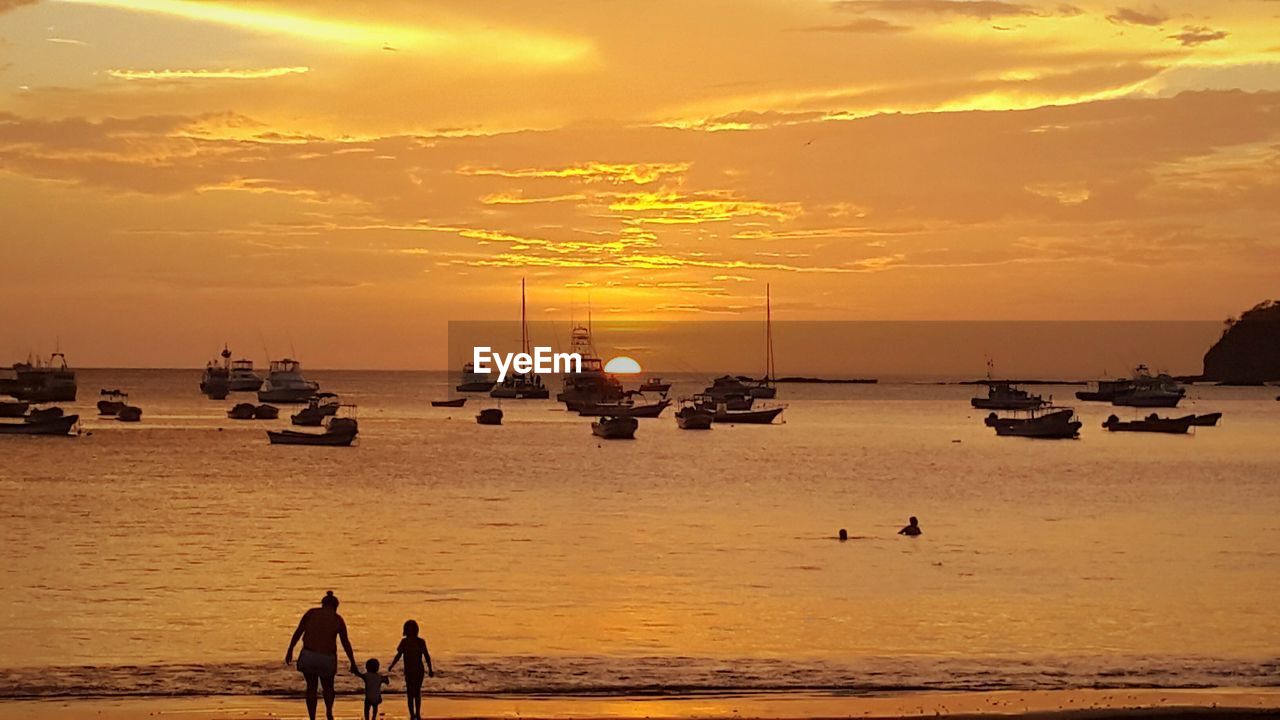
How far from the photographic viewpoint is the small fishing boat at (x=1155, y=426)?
149m

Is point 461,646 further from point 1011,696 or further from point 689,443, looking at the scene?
point 689,443

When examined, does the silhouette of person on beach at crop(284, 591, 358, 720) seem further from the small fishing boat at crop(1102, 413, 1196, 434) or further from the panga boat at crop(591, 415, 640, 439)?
the small fishing boat at crop(1102, 413, 1196, 434)

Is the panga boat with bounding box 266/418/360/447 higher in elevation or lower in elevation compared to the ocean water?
higher

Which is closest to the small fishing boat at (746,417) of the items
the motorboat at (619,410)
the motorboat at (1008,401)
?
the motorboat at (619,410)

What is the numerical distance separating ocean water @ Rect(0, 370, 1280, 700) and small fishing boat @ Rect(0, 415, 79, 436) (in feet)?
89.0

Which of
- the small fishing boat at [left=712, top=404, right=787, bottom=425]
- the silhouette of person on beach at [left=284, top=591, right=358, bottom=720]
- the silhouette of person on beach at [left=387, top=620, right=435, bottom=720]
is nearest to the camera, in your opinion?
the silhouette of person on beach at [left=284, top=591, right=358, bottom=720]

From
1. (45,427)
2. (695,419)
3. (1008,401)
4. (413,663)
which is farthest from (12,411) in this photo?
(413,663)

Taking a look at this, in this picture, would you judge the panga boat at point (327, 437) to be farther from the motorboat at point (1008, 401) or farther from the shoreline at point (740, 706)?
the shoreline at point (740, 706)

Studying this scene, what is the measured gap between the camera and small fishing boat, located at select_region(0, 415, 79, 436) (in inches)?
4973

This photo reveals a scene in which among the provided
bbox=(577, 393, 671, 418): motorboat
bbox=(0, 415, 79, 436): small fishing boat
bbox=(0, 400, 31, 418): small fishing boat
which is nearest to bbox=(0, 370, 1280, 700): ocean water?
bbox=(0, 415, 79, 436): small fishing boat

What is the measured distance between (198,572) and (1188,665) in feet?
92.2

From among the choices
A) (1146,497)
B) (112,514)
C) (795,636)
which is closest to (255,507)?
(112,514)

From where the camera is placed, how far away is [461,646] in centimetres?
3250

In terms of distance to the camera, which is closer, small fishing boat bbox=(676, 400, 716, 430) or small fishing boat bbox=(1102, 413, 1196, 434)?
small fishing boat bbox=(1102, 413, 1196, 434)
